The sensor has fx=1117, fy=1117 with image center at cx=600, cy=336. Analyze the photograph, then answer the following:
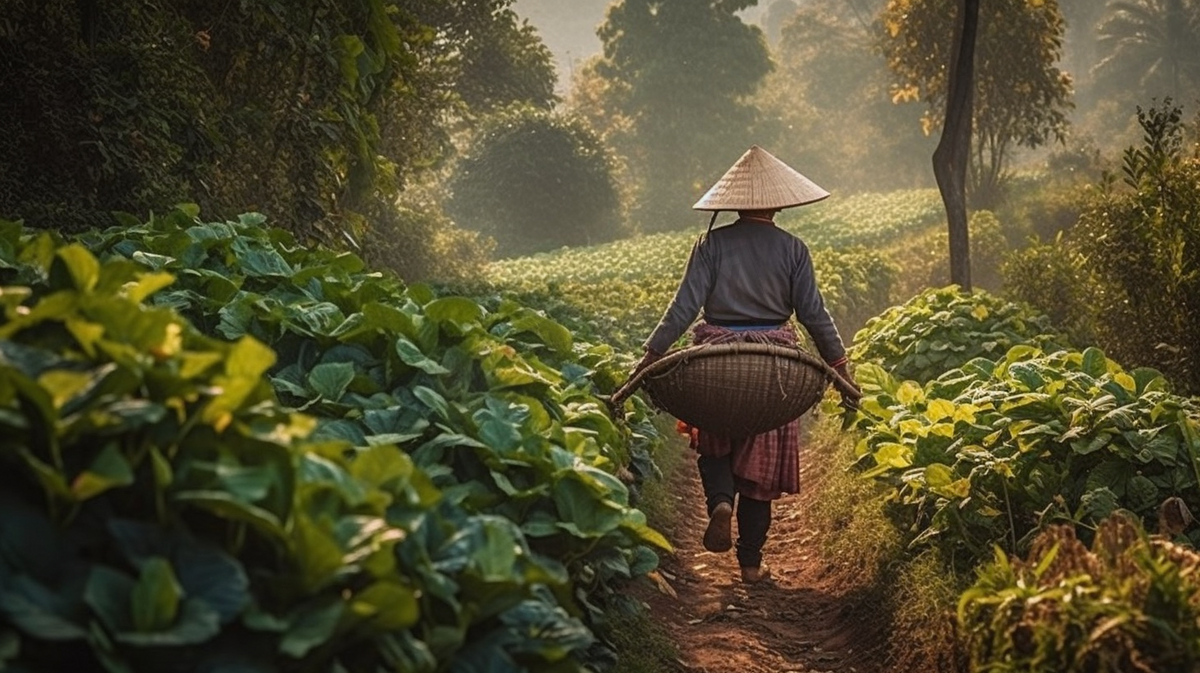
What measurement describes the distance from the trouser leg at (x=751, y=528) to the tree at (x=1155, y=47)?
60.2 meters

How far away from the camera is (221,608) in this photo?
199cm

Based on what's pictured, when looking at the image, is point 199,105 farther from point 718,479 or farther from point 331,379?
point 331,379

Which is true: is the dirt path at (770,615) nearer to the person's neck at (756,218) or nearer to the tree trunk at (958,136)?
the person's neck at (756,218)

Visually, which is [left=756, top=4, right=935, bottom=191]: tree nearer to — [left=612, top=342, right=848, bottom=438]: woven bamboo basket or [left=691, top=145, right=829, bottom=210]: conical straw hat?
[left=691, top=145, right=829, bottom=210]: conical straw hat

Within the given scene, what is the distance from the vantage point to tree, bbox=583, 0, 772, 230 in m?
54.2

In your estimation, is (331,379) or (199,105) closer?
(331,379)

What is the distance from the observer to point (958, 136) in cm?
1197

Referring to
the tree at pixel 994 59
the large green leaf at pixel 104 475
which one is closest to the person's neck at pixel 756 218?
the large green leaf at pixel 104 475

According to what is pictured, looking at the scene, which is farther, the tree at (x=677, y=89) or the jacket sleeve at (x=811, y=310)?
the tree at (x=677, y=89)

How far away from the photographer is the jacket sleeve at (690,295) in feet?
18.5

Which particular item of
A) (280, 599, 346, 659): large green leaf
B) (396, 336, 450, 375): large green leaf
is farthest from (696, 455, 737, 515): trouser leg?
(280, 599, 346, 659): large green leaf

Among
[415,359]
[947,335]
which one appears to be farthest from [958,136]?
[415,359]

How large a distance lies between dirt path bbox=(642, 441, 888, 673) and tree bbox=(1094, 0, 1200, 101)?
197 feet

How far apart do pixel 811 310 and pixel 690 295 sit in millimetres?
621
